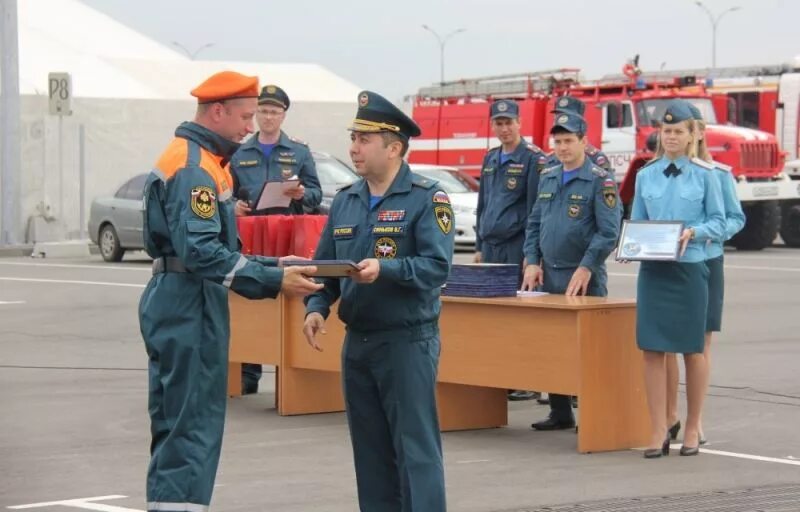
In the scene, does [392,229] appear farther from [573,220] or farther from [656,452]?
[573,220]

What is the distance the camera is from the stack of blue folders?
10.2m

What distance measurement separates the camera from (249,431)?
1063 cm

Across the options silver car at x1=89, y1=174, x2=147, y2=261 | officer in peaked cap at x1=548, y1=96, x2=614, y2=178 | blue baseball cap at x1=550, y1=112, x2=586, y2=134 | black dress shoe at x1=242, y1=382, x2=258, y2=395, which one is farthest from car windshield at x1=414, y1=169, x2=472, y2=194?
blue baseball cap at x1=550, y1=112, x2=586, y2=134

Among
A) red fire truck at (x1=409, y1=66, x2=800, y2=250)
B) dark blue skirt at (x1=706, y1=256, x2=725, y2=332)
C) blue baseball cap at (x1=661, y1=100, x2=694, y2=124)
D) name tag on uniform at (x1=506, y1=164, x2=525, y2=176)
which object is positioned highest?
red fire truck at (x1=409, y1=66, x2=800, y2=250)

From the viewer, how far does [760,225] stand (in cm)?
2981

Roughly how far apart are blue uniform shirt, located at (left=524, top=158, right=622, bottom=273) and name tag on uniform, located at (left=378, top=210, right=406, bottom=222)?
4.07 metres

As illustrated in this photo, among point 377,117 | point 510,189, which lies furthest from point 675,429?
point 377,117

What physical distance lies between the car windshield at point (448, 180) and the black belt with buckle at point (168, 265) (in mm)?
22582

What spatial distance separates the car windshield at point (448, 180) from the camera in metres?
29.3

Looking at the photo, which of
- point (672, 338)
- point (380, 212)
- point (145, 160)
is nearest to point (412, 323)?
point (380, 212)

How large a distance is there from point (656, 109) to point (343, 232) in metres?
25.8

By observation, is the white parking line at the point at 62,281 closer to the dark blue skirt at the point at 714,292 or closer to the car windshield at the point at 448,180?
the car windshield at the point at 448,180

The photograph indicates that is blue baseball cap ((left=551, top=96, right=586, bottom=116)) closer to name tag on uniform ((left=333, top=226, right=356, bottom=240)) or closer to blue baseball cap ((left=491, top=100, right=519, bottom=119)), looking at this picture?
blue baseball cap ((left=491, top=100, right=519, bottom=119))

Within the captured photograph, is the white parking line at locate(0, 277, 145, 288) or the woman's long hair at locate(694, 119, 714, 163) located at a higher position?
the woman's long hair at locate(694, 119, 714, 163)
